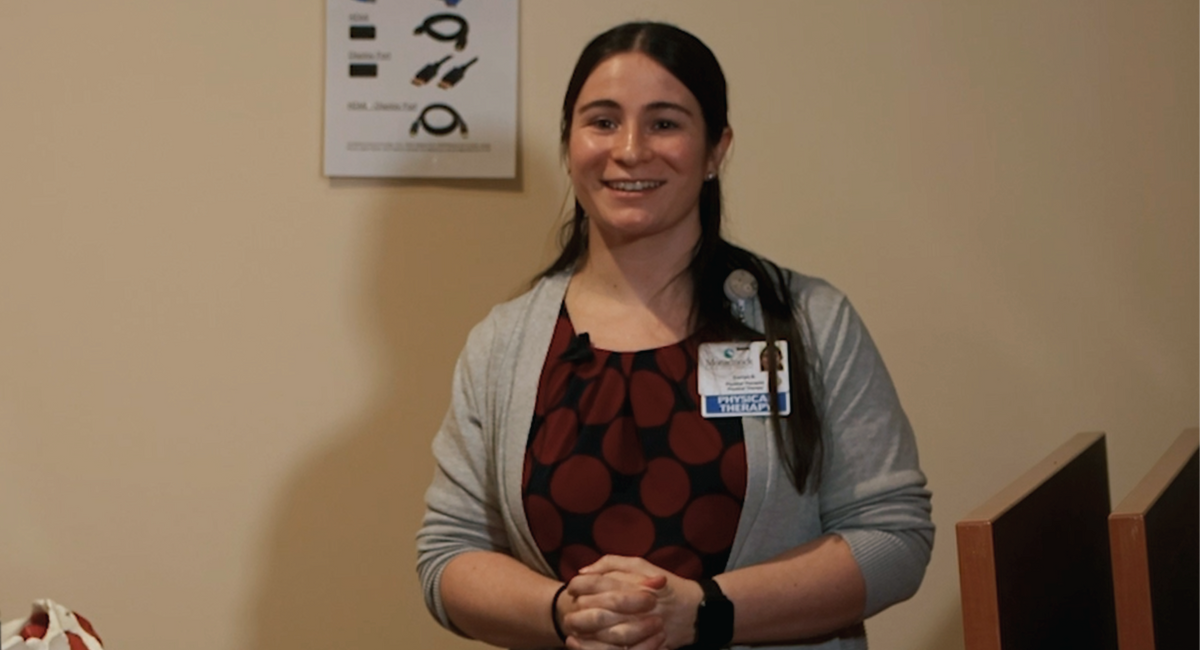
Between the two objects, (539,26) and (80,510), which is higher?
(539,26)

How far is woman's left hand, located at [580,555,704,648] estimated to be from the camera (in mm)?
1627

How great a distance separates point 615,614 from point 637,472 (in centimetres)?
20

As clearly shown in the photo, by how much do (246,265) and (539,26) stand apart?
0.74m

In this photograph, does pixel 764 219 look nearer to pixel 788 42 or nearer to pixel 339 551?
pixel 788 42

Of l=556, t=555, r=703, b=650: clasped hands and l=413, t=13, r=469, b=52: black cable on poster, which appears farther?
l=413, t=13, r=469, b=52: black cable on poster

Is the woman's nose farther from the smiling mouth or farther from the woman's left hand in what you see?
the woman's left hand

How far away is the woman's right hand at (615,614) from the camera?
1601 millimetres

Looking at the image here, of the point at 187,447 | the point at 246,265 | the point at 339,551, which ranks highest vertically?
the point at 246,265

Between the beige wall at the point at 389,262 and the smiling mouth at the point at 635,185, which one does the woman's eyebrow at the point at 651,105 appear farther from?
the beige wall at the point at 389,262

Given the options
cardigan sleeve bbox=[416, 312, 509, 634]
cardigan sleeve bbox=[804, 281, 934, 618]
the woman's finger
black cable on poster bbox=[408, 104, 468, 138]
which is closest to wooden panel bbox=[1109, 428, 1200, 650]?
cardigan sleeve bbox=[804, 281, 934, 618]

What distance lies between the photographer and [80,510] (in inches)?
103

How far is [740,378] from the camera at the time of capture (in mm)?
1757

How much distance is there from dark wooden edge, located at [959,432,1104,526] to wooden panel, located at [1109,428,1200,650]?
127 millimetres

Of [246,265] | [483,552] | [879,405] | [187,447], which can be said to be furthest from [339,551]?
[879,405]
